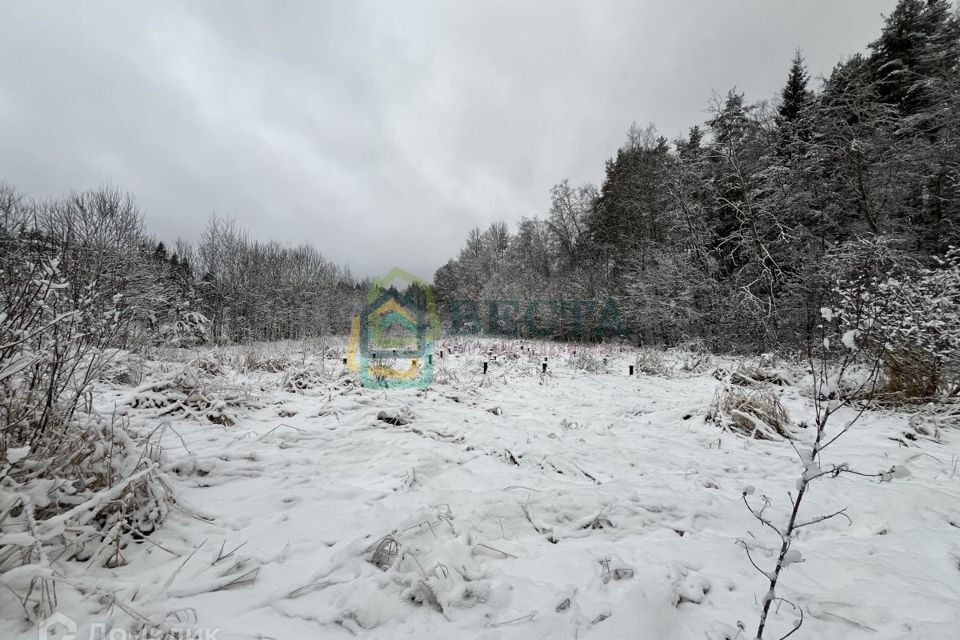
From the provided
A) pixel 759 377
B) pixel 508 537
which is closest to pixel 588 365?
pixel 759 377

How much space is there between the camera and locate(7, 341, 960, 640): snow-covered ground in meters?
1.44

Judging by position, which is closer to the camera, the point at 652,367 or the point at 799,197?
the point at 652,367

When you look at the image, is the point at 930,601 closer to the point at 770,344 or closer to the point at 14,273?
the point at 14,273

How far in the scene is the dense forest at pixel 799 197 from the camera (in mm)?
9914

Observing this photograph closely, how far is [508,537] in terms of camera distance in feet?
6.95

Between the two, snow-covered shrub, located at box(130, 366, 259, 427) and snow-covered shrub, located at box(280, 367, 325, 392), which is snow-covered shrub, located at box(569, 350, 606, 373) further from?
snow-covered shrub, located at box(130, 366, 259, 427)

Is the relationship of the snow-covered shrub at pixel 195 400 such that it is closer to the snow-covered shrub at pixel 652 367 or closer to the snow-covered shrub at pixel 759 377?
the snow-covered shrub at pixel 759 377

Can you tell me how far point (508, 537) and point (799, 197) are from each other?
15.2 m

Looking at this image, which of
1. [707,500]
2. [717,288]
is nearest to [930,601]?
[707,500]

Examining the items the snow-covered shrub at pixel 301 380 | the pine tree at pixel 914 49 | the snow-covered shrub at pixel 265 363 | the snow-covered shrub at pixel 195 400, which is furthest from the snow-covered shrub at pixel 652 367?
the pine tree at pixel 914 49

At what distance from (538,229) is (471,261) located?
7927mm

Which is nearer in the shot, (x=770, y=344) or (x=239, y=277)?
(x=770, y=344)

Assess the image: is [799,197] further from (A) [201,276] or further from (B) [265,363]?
(A) [201,276]

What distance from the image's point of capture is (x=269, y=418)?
14.1 feet
